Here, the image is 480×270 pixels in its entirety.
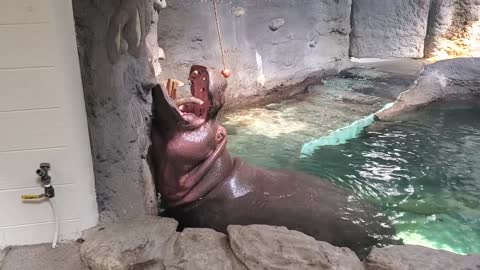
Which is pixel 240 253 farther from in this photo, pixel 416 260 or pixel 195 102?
pixel 195 102

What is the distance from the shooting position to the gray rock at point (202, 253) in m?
2.00

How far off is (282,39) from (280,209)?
17.6 ft

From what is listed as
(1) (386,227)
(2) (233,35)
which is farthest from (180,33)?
(1) (386,227)

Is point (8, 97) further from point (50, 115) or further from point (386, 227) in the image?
point (386, 227)

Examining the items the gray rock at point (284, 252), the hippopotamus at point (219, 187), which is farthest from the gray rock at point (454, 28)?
the gray rock at point (284, 252)

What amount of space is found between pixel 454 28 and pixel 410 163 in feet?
22.2

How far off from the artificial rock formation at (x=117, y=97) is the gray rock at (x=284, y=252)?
2.15 ft

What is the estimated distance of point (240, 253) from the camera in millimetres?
2037

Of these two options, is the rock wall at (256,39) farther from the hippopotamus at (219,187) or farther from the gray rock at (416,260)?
the gray rock at (416,260)

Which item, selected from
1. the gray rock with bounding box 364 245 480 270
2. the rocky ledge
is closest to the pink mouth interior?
the rocky ledge

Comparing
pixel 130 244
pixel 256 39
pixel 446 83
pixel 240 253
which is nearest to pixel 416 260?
pixel 240 253

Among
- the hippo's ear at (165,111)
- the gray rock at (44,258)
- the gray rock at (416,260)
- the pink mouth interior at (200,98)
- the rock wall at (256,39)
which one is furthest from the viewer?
the rock wall at (256,39)

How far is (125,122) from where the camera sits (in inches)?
95.4

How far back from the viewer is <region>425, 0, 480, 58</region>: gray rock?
9.84 meters
